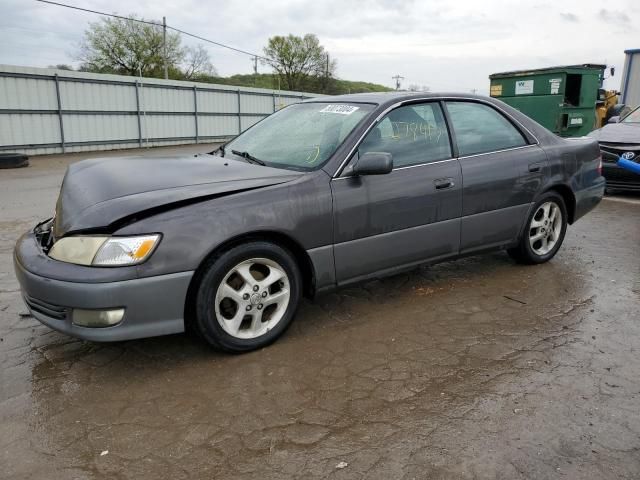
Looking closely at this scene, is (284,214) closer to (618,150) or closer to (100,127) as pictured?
(618,150)

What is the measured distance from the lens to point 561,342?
10.9ft

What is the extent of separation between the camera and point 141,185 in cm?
301

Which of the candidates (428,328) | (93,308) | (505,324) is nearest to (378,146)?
(428,328)

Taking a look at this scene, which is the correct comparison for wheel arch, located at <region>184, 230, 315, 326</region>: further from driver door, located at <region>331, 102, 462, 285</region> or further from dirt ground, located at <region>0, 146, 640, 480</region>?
dirt ground, located at <region>0, 146, 640, 480</region>

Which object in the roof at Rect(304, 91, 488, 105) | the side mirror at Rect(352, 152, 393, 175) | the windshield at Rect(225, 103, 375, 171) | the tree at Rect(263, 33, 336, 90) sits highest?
the tree at Rect(263, 33, 336, 90)

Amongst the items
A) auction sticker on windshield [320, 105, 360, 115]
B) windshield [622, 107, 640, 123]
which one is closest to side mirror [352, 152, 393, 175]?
auction sticker on windshield [320, 105, 360, 115]

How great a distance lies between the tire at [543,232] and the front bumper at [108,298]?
3.17 meters

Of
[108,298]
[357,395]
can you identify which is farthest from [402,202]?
[108,298]

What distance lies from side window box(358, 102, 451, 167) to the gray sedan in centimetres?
1

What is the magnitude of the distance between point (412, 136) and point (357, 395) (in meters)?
2.00

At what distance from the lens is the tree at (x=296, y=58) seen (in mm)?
63250

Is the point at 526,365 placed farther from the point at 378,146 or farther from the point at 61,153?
the point at 61,153

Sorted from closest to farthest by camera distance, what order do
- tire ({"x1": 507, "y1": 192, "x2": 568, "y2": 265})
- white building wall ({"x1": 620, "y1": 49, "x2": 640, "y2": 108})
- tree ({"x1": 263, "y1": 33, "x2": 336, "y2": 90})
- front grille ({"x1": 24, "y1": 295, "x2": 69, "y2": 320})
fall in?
front grille ({"x1": 24, "y1": 295, "x2": 69, "y2": 320}), tire ({"x1": 507, "y1": 192, "x2": 568, "y2": 265}), white building wall ({"x1": 620, "y1": 49, "x2": 640, "y2": 108}), tree ({"x1": 263, "y1": 33, "x2": 336, "y2": 90})

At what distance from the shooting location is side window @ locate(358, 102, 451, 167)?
3633 millimetres
